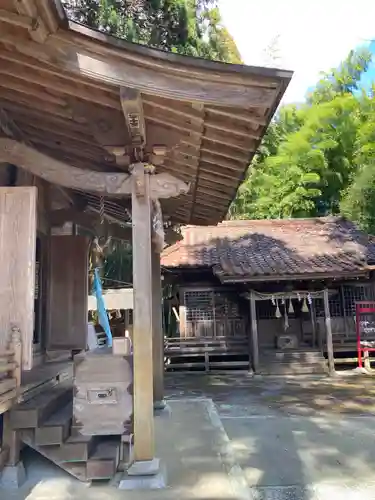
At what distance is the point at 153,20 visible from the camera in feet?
43.0

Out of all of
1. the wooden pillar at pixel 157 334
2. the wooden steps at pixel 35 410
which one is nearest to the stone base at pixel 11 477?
the wooden steps at pixel 35 410

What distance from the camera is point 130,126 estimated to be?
3.71 m

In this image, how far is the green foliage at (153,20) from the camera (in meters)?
12.3

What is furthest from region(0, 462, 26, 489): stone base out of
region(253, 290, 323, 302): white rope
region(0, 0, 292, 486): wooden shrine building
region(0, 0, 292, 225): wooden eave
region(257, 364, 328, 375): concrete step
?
region(253, 290, 323, 302): white rope

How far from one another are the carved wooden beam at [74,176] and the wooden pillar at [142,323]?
11 cm

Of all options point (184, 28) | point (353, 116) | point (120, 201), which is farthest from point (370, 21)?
point (353, 116)

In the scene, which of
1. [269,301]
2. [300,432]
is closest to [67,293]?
[300,432]

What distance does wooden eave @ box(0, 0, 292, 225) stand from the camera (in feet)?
10.5

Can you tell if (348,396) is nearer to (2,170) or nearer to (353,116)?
(2,170)

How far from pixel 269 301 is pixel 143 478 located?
40.8ft

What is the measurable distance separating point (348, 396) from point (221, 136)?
7859mm

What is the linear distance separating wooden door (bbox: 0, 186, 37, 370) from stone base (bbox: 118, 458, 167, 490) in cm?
120

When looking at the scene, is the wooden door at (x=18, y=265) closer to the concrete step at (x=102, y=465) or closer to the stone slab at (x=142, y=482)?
the concrete step at (x=102, y=465)

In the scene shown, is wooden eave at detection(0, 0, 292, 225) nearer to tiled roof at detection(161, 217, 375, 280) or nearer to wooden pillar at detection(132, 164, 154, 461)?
wooden pillar at detection(132, 164, 154, 461)
